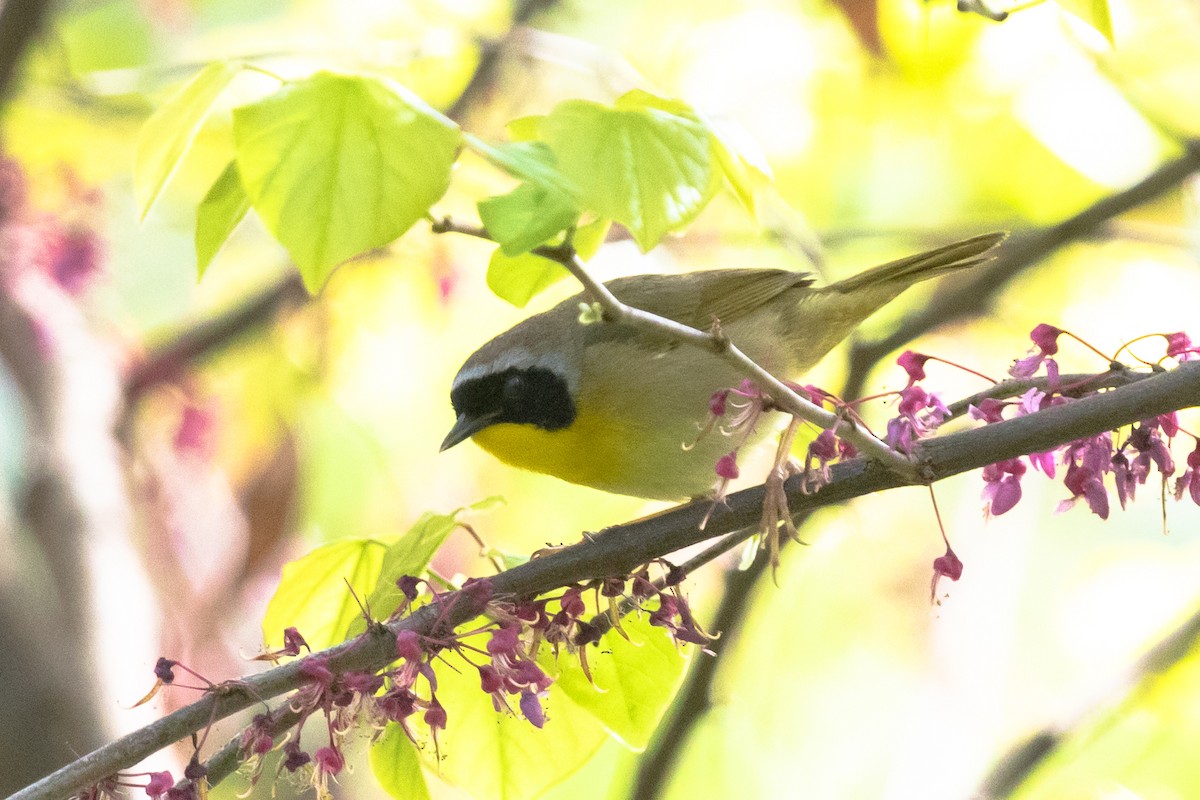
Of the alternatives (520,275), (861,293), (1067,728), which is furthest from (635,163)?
(1067,728)

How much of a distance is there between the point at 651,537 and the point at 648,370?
109 cm

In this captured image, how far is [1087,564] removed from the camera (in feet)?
16.4

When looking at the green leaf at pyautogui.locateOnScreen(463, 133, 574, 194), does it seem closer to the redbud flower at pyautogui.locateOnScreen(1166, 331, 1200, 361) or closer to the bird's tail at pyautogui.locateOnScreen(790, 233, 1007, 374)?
the redbud flower at pyautogui.locateOnScreen(1166, 331, 1200, 361)

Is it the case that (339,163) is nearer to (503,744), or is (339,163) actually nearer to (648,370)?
(503,744)

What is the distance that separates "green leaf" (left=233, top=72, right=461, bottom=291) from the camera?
1.27m

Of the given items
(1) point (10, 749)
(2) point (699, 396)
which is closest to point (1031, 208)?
(2) point (699, 396)

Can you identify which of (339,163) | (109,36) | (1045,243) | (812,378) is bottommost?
(812,378)

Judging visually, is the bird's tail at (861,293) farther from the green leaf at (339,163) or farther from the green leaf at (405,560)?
the green leaf at (339,163)

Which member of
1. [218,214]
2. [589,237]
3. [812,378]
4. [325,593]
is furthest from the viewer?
[812,378]

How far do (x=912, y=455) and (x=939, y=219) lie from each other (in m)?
3.22

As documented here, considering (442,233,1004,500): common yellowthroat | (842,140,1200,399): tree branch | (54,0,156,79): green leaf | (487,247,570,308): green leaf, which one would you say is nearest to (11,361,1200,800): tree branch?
(487,247,570,308): green leaf

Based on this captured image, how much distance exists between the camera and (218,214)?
149 cm

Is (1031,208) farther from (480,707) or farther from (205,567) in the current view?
(205,567)

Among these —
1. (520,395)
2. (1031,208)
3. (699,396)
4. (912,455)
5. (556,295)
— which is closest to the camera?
(912,455)
